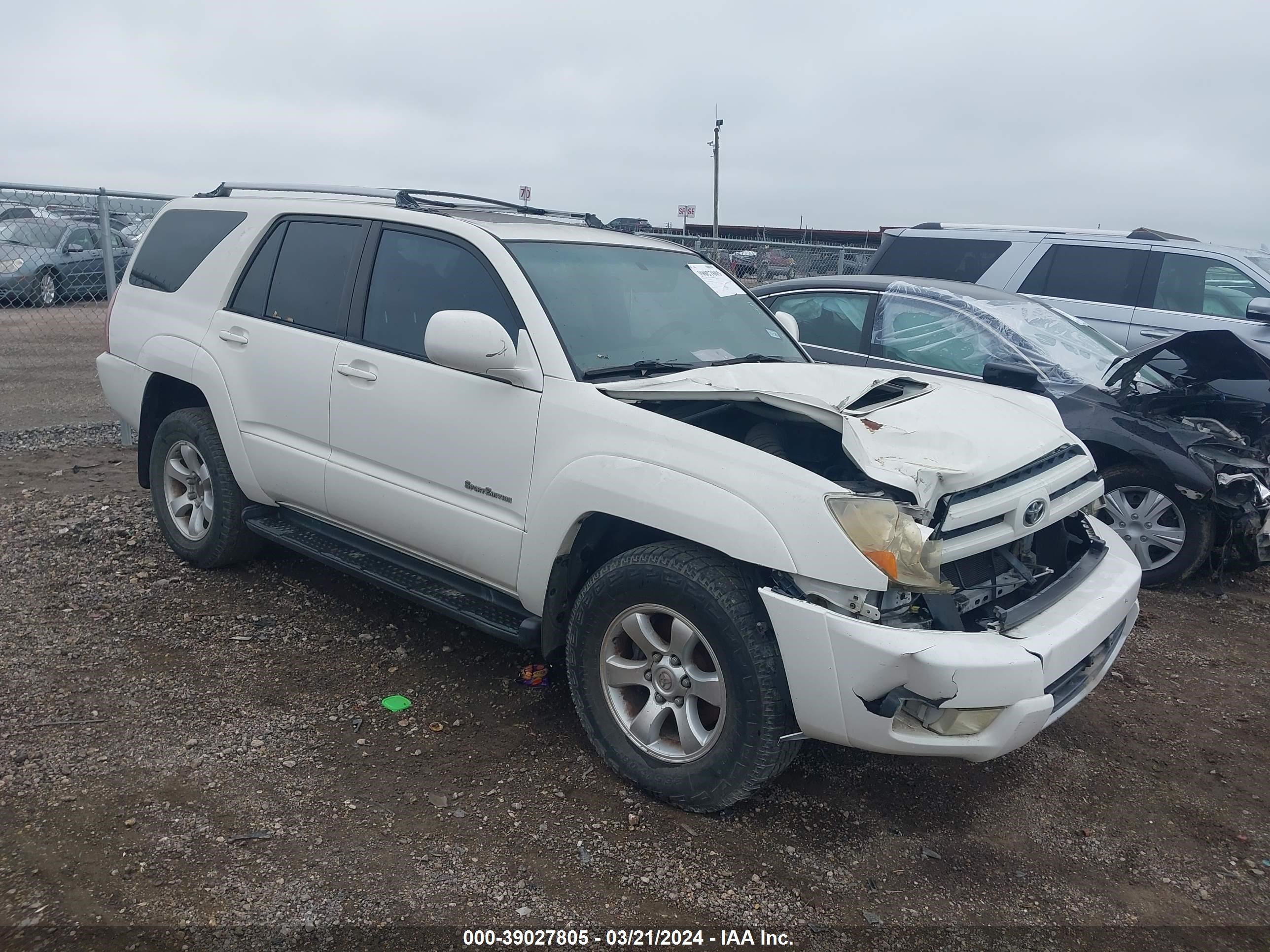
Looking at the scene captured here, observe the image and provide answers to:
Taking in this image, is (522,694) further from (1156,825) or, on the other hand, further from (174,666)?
(1156,825)

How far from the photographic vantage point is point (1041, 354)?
18.9ft

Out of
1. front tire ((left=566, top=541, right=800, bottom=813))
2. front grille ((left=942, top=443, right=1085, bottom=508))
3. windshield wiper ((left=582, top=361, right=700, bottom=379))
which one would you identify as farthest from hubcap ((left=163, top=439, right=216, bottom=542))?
front grille ((left=942, top=443, right=1085, bottom=508))

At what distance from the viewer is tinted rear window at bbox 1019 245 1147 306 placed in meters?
7.76

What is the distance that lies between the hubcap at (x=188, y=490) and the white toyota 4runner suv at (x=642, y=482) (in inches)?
1.4

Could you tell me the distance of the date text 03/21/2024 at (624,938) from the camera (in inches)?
102

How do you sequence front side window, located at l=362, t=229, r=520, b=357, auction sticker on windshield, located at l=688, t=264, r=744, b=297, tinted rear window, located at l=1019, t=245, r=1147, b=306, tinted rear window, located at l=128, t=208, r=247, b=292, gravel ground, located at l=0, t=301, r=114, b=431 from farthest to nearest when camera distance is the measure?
1. gravel ground, located at l=0, t=301, r=114, b=431
2. tinted rear window, located at l=1019, t=245, r=1147, b=306
3. tinted rear window, located at l=128, t=208, r=247, b=292
4. auction sticker on windshield, located at l=688, t=264, r=744, b=297
5. front side window, located at l=362, t=229, r=520, b=357

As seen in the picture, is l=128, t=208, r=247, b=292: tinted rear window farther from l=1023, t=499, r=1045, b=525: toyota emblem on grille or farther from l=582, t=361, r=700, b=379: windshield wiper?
l=1023, t=499, r=1045, b=525: toyota emblem on grille

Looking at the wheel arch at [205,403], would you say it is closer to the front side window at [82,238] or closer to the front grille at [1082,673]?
the front grille at [1082,673]

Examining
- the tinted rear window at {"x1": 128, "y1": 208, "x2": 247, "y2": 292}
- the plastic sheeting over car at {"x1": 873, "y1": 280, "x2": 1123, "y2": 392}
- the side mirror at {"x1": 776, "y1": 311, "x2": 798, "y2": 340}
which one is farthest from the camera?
the plastic sheeting over car at {"x1": 873, "y1": 280, "x2": 1123, "y2": 392}

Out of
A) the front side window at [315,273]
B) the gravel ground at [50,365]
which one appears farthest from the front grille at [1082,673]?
the gravel ground at [50,365]

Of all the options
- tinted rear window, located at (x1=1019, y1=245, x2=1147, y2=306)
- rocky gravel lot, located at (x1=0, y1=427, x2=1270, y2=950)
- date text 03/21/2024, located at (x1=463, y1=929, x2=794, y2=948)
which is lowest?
date text 03/21/2024, located at (x1=463, y1=929, x2=794, y2=948)

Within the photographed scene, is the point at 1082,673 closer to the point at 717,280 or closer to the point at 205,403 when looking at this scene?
the point at 717,280

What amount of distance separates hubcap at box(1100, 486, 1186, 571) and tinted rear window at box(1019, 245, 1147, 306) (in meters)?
2.96

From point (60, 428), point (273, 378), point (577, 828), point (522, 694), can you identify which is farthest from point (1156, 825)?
point (60, 428)
